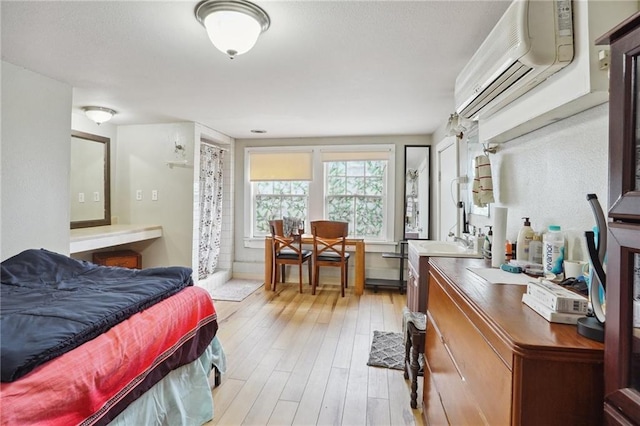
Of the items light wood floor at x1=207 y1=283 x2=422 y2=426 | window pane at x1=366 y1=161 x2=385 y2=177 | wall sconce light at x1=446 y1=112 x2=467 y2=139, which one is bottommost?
light wood floor at x1=207 y1=283 x2=422 y2=426

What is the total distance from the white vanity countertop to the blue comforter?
1.04 m

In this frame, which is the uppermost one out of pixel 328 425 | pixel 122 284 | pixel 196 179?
pixel 196 179

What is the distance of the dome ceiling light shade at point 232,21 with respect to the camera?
1.58 m

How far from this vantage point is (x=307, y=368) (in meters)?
2.43

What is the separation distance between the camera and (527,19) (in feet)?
4.37

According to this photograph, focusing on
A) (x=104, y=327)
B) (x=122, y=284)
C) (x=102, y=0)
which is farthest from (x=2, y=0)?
(x=104, y=327)

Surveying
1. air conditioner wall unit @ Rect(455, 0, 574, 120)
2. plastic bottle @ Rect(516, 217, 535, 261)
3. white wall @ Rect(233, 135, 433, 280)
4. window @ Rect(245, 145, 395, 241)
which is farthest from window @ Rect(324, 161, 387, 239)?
air conditioner wall unit @ Rect(455, 0, 574, 120)

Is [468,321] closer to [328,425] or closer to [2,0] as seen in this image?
[328,425]

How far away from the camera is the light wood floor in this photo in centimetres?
192

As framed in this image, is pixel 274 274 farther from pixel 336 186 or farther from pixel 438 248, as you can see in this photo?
pixel 438 248

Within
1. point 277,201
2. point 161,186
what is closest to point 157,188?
point 161,186

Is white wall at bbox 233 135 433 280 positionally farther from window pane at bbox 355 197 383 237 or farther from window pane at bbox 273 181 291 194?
window pane at bbox 273 181 291 194

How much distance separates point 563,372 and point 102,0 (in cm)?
228

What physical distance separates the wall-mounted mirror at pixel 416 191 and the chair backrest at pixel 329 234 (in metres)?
1.01
